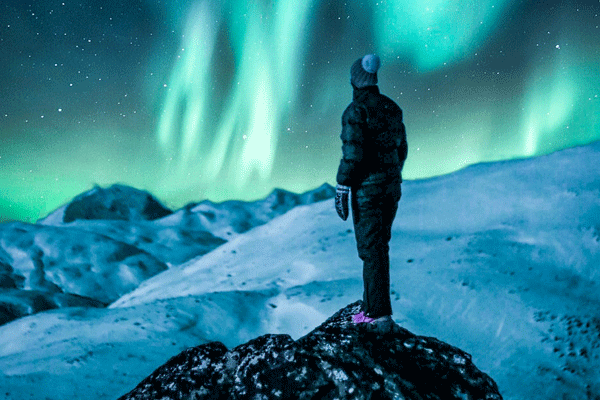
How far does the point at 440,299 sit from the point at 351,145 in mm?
3893

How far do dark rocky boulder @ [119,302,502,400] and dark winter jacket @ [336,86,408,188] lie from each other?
1.18 metres

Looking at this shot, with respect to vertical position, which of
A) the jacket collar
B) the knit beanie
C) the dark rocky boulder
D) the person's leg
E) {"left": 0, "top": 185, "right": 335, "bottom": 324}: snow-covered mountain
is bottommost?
the dark rocky boulder

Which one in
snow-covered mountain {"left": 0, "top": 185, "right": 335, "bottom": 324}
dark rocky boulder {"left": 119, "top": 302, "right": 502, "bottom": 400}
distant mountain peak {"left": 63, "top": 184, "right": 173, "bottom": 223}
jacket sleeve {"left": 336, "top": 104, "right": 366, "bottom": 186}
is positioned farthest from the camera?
distant mountain peak {"left": 63, "top": 184, "right": 173, "bottom": 223}

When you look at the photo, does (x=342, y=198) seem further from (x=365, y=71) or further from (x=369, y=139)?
(x=365, y=71)

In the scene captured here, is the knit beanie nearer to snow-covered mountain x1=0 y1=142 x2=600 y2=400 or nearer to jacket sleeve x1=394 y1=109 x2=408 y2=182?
jacket sleeve x1=394 y1=109 x2=408 y2=182

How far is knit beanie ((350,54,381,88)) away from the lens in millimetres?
3207

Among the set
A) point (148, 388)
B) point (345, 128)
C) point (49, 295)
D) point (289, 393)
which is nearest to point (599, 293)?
point (345, 128)

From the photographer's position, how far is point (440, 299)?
6055 millimetres

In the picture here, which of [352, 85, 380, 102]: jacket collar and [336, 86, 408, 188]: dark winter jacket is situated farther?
[352, 85, 380, 102]: jacket collar

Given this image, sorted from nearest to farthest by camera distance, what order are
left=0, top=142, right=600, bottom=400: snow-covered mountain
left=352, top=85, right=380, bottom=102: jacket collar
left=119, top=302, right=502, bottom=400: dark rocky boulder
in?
1. left=119, top=302, right=502, bottom=400: dark rocky boulder
2. left=352, top=85, right=380, bottom=102: jacket collar
3. left=0, top=142, right=600, bottom=400: snow-covered mountain

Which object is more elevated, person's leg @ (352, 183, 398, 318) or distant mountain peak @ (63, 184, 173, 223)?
distant mountain peak @ (63, 184, 173, 223)

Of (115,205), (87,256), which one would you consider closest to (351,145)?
(87,256)

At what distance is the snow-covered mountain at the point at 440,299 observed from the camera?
498cm

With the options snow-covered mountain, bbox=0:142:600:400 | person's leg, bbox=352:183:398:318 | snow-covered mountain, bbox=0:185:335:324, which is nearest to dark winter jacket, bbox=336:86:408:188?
person's leg, bbox=352:183:398:318
